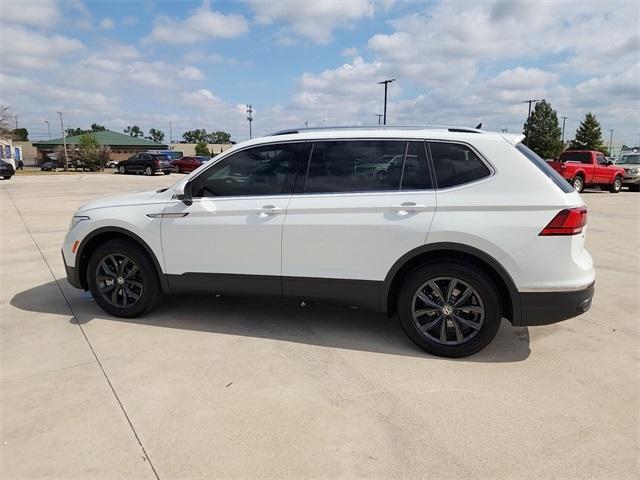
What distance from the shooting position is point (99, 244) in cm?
464

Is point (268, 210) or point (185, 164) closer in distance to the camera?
point (268, 210)

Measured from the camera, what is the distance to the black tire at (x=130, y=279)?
174 inches

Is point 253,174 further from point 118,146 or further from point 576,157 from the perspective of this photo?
point 118,146

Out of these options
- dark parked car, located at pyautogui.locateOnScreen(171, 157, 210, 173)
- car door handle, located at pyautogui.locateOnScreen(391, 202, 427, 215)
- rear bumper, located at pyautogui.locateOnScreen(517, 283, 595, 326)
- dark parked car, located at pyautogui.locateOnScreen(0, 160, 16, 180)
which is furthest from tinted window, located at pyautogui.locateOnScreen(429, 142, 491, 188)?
dark parked car, located at pyautogui.locateOnScreen(171, 157, 210, 173)

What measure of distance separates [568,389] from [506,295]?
2.55 ft

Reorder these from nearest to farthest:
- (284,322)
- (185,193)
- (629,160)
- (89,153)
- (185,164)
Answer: (185,193), (284,322), (629,160), (185,164), (89,153)

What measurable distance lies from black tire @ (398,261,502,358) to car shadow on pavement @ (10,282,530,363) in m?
0.13

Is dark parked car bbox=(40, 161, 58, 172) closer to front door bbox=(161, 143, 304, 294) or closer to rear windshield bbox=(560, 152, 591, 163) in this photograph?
rear windshield bbox=(560, 152, 591, 163)

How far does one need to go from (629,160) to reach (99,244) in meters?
26.3

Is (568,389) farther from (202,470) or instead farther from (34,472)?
(34,472)

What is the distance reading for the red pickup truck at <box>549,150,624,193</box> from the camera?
64.0 feet

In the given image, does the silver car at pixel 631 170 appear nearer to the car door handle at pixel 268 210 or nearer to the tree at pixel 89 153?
the car door handle at pixel 268 210

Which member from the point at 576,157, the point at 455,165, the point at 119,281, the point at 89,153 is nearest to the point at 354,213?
the point at 455,165

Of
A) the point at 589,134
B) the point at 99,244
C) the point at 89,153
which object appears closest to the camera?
the point at 99,244
